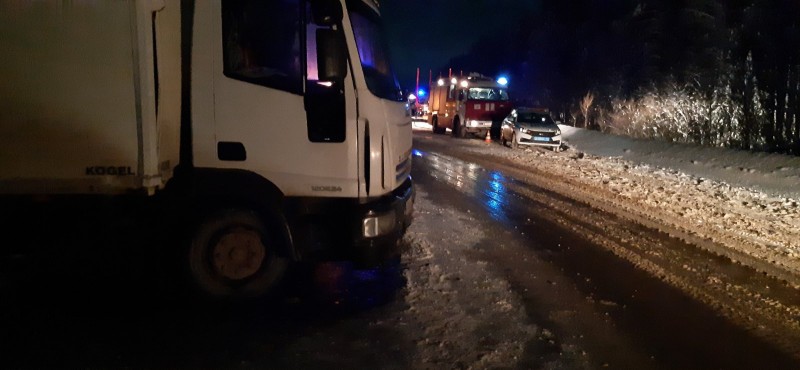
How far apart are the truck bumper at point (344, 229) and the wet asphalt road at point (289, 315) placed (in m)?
0.51

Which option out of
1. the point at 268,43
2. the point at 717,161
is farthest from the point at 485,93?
the point at 268,43

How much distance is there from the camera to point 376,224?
5.48m

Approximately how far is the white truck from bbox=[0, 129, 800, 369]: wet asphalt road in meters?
0.44

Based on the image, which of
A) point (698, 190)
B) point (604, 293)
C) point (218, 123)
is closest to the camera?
point (218, 123)

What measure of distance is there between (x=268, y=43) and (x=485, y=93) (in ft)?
73.1

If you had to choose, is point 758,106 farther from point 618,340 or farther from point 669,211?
point 618,340

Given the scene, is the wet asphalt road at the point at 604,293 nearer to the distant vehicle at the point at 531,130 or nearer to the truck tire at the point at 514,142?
the distant vehicle at the point at 531,130

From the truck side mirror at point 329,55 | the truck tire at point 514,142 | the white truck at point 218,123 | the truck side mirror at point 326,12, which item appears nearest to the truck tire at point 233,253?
the white truck at point 218,123

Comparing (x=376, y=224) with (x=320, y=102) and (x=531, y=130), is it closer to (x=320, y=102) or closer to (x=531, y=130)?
(x=320, y=102)

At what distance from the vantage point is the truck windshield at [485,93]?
26.6 metres

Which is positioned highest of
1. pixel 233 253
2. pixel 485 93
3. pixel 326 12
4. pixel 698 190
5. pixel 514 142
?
pixel 485 93

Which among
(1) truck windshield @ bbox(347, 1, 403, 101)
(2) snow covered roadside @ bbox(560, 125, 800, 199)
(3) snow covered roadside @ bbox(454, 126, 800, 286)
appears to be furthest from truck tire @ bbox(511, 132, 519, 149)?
(1) truck windshield @ bbox(347, 1, 403, 101)

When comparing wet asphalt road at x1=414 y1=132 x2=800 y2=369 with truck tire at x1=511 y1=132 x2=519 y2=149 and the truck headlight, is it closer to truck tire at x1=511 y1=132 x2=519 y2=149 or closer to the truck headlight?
the truck headlight

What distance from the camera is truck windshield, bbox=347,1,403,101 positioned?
5.49 m
